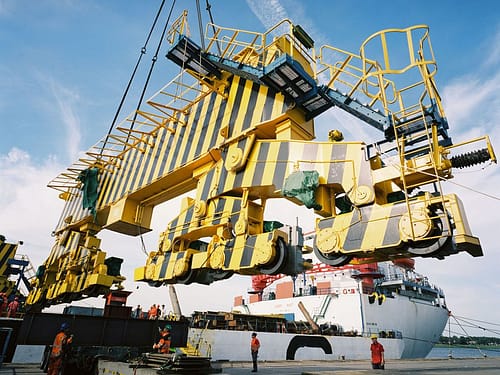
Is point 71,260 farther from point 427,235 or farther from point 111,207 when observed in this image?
point 427,235

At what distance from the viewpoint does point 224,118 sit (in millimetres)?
7160

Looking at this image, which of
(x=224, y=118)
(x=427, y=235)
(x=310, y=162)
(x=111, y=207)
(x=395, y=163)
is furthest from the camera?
(x=111, y=207)

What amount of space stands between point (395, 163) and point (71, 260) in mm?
12365

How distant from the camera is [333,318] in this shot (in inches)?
745

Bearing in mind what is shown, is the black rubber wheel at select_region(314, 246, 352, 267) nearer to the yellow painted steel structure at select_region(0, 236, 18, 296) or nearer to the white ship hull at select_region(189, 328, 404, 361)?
the white ship hull at select_region(189, 328, 404, 361)

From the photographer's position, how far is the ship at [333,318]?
13469mm

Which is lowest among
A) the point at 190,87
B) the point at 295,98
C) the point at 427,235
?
the point at 427,235

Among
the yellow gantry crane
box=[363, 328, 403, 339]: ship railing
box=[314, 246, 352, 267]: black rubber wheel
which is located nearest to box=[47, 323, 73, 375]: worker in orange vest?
the yellow gantry crane

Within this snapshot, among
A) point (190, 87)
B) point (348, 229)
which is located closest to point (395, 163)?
point (348, 229)

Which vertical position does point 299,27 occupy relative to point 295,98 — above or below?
above

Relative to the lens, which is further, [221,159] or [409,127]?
[221,159]

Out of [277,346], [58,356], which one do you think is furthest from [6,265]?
[58,356]

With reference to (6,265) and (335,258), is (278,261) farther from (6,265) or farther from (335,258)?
(6,265)

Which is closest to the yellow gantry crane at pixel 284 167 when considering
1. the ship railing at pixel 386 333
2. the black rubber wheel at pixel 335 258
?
the black rubber wheel at pixel 335 258
